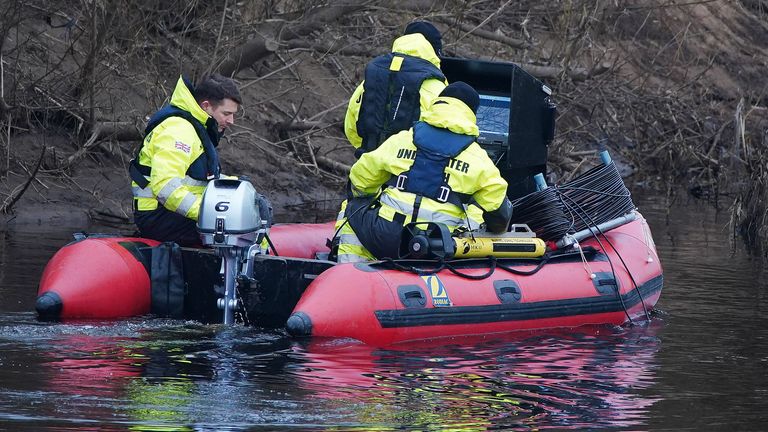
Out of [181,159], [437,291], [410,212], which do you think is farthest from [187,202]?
[437,291]

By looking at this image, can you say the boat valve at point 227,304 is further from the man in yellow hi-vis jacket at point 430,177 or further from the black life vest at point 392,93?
the black life vest at point 392,93

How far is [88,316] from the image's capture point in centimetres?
771

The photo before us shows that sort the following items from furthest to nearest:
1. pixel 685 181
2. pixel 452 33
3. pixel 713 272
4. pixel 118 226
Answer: pixel 685 181
pixel 452 33
pixel 118 226
pixel 713 272

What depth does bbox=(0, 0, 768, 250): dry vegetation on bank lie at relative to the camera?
1226 cm

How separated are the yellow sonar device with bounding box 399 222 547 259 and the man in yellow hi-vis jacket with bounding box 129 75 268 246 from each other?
1.17 meters

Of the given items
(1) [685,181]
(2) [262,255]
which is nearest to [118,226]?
(2) [262,255]

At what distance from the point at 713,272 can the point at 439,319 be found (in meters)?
3.67

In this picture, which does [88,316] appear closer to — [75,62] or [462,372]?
[462,372]

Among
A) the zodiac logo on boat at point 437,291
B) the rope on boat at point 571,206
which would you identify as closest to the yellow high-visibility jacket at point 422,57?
the rope on boat at point 571,206

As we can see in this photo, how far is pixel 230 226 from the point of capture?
7383 millimetres

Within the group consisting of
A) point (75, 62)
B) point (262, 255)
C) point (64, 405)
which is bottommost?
point (64, 405)

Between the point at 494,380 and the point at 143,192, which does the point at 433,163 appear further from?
the point at 143,192

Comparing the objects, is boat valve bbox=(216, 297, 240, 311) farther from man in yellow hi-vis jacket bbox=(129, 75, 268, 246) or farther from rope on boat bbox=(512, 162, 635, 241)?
rope on boat bbox=(512, 162, 635, 241)

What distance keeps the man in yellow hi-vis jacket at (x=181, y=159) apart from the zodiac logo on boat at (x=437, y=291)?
4.26 ft
